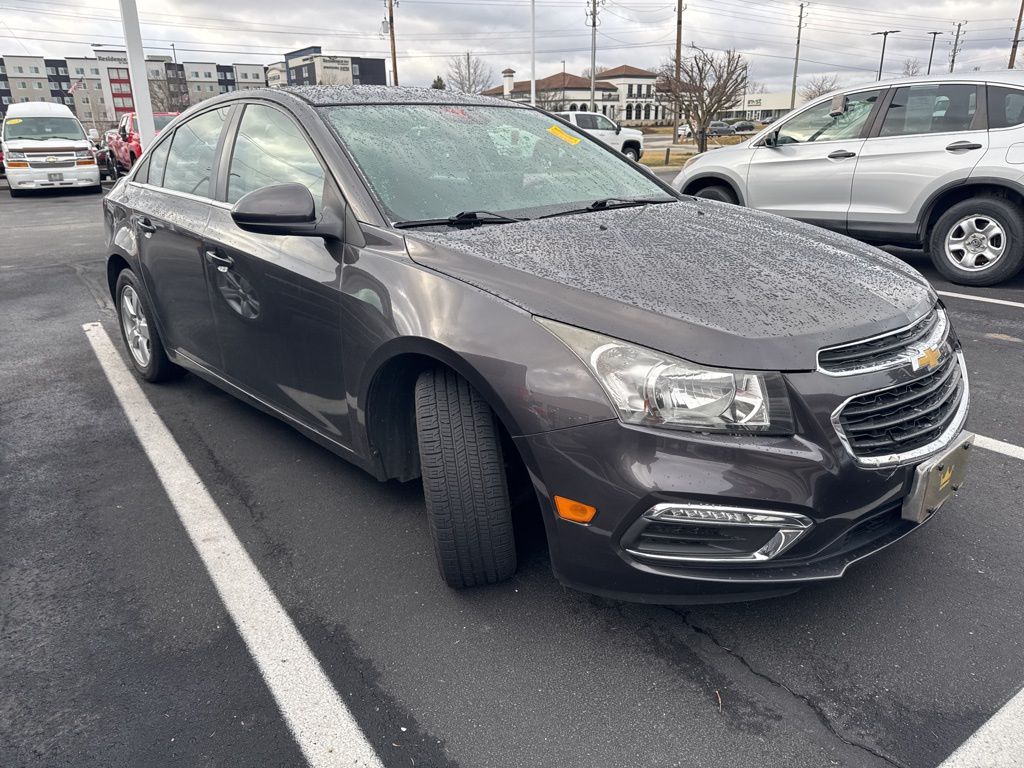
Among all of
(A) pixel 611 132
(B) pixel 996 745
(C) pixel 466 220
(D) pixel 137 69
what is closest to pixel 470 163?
(C) pixel 466 220

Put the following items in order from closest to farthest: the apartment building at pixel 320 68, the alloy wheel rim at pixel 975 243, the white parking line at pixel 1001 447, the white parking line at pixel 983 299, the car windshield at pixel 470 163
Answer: the car windshield at pixel 470 163
the white parking line at pixel 1001 447
the white parking line at pixel 983 299
the alloy wheel rim at pixel 975 243
the apartment building at pixel 320 68

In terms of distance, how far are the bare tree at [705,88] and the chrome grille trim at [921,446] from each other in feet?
Result: 83.7

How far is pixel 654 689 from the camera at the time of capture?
82.5 inches

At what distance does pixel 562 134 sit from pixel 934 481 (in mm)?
2358

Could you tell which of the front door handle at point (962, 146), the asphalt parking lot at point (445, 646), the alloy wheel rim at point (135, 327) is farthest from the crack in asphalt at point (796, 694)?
the front door handle at point (962, 146)

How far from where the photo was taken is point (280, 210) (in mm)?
2551

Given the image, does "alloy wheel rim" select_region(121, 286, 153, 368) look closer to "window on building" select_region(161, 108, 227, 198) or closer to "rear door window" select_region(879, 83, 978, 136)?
"window on building" select_region(161, 108, 227, 198)

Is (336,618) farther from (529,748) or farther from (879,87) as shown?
(879,87)

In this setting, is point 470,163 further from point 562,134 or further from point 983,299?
point 983,299

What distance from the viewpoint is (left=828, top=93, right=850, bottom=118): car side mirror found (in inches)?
281

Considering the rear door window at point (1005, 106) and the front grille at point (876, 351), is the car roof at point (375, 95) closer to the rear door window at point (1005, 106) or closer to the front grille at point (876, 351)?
the front grille at point (876, 351)

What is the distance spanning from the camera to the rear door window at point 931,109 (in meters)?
6.43

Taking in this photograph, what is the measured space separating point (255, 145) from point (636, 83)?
118695 millimetres

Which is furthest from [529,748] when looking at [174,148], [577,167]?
[174,148]
